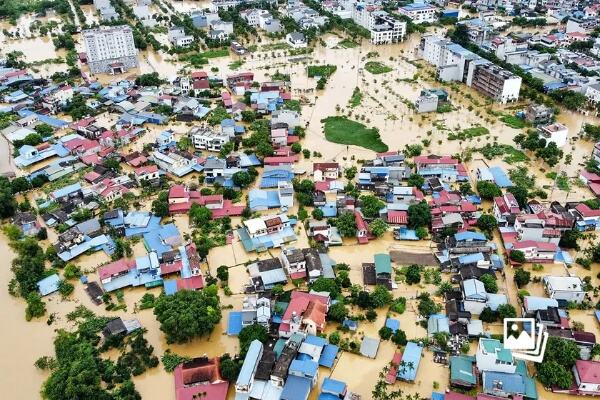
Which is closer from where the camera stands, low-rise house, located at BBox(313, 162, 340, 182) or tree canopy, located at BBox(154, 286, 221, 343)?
tree canopy, located at BBox(154, 286, 221, 343)

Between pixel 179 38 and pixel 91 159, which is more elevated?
pixel 179 38

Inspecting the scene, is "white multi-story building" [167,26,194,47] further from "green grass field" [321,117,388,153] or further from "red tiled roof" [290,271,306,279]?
"red tiled roof" [290,271,306,279]

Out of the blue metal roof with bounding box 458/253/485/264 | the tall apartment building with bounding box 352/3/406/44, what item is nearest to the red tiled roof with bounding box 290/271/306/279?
the blue metal roof with bounding box 458/253/485/264

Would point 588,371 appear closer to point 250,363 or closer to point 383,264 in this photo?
point 383,264

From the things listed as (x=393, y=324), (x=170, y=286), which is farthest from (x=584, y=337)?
(x=170, y=286)

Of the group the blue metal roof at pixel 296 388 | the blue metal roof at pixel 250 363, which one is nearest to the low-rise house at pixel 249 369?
the blue metal roof at pixel 250 363

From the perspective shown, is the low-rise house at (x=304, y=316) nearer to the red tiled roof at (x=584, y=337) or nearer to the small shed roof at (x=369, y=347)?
the small shed roof at (x=369, y=347)
